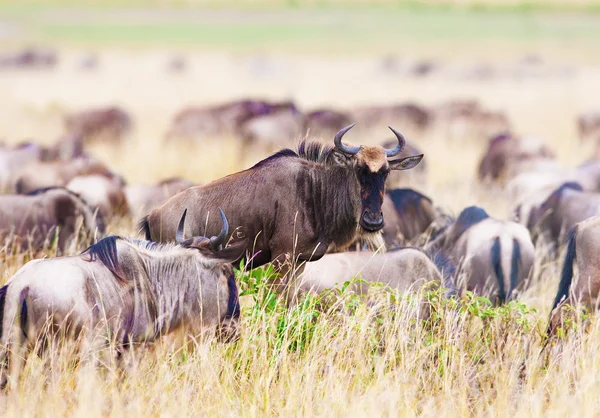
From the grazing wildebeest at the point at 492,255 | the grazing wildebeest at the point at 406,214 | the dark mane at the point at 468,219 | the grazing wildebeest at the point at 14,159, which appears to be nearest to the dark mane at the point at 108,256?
the grazing wildebeest at the point at 492,255

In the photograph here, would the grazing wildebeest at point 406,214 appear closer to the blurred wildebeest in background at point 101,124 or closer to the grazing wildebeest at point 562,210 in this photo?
the grazing wildebeest at point 562,210

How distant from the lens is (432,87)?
110ft

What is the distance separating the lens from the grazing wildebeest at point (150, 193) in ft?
30.8

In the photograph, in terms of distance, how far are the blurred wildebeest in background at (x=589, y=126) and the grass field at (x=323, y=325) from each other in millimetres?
371

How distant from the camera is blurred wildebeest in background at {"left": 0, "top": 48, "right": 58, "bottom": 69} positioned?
4009 cm

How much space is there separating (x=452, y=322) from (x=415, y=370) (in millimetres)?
450

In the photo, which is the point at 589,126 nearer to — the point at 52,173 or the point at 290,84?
the point at 52,173

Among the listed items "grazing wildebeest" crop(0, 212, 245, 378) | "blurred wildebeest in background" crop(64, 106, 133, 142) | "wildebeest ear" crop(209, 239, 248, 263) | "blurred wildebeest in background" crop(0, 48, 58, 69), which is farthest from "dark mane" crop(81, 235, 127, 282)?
"blurred wildebeest in background" crop(0, 48, 58, 69)

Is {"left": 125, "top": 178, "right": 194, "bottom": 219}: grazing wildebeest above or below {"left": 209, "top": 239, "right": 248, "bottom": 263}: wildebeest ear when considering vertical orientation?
below

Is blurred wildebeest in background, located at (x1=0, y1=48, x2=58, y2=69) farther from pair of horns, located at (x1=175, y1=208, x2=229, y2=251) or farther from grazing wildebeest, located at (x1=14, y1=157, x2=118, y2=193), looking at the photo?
pair of horns, located at (x1=175, y1=208, x2=229, y2=251)

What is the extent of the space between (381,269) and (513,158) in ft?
24.3

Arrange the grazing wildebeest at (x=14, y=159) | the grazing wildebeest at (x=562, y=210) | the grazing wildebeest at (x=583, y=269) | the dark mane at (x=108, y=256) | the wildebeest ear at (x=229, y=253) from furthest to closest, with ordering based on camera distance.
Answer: the grazing wildebeest at (x=14, y=159), the grazing wildebeest at (x=562, y=210), the grazing wildebeest at (x=583, y=269), the wildebeest ear at (x=229, y=253), the dark mane at (x=108, y=256)

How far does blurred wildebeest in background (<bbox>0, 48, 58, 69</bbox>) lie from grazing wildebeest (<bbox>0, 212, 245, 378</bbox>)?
36583mm

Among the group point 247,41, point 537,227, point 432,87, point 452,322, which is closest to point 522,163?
point 537,227
